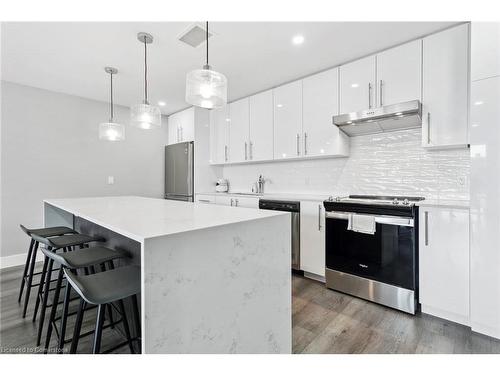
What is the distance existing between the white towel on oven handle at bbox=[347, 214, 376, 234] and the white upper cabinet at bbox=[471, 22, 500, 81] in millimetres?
1241

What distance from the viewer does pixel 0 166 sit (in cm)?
310

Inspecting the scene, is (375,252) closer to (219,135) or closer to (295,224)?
(295,224)

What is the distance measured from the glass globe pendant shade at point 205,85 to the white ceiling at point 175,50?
0.70 m

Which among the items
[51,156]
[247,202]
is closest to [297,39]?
[247,202]

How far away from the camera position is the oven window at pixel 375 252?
203 centimetres

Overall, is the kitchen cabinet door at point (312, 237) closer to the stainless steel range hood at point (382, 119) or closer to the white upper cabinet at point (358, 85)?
the stainless steel range hood at point (382, 119)

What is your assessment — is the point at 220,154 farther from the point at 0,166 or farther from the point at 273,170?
the point at 0,166

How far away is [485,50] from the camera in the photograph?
1741 mm

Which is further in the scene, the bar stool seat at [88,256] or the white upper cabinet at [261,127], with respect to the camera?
the white upper cabinet at [261,127]

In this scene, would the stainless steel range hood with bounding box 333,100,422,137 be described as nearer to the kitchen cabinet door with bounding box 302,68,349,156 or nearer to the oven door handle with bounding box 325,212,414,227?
the kitchen cabinet door with bounding box 302,68,349,156

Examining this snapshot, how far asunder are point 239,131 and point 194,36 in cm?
174

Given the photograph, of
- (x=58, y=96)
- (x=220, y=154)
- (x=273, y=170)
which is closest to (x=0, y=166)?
(x=58, y=96)

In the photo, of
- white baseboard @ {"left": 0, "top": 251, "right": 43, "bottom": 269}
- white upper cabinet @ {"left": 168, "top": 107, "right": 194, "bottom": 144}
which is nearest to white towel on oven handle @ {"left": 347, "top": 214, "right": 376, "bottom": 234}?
white upper cabinet @ {"left": 168, "top": 107, "right": 194, "bottom": 144}

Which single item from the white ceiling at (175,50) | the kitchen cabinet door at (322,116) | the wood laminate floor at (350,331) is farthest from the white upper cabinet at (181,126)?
the wood laminate floor at (350,331)
